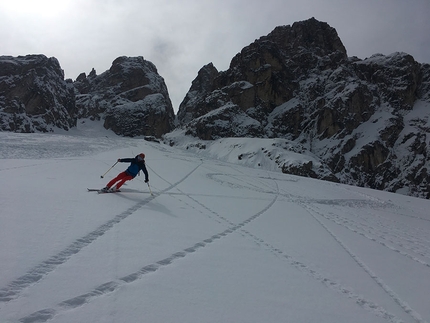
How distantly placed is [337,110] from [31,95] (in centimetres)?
9311

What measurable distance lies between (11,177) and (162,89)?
417 feet

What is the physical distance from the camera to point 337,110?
75188mm

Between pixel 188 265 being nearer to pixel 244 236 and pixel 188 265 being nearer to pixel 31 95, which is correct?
pixel 244 236

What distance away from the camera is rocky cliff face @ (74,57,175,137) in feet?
348

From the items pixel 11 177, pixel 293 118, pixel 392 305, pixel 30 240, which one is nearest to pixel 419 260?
pixel 392 305

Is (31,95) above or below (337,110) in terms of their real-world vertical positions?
below

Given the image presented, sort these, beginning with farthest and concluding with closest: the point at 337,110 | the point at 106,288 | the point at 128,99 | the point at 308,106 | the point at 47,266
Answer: the point at 128,99 → the point at 308,106 → the point at 337,110 → the point at 47,266 → the point at 106,288

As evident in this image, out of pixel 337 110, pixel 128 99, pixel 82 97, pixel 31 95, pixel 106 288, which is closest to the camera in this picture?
pixel 106 288

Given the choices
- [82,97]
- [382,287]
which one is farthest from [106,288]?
[82,97]

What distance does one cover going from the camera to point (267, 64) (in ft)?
275

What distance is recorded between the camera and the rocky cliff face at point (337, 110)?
67.3 m

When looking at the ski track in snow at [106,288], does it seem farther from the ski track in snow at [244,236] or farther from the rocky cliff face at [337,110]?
the rocky cliff face at [337,110]

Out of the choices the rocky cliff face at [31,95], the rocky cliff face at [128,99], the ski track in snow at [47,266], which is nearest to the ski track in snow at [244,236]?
the ski track in snow at [47,266]

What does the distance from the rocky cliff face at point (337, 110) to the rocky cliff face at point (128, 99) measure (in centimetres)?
3215
